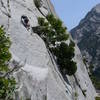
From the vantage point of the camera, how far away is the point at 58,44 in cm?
6297

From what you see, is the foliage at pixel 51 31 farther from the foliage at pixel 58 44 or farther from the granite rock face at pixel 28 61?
Answer: the granite rock face at pixel 28 61

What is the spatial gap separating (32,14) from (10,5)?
22.6ft

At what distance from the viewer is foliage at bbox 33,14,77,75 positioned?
58.6 meters

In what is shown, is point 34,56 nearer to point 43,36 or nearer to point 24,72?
point 24,72

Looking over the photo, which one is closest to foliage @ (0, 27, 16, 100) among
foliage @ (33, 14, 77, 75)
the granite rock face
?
the granite rock face

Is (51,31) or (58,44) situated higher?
(51,31)

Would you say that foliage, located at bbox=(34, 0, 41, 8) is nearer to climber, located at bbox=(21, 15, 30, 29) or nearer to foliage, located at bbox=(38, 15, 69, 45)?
foliage, located at bbox=(38, 15, 69, 45)

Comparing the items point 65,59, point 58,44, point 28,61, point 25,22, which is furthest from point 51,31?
point 28,61

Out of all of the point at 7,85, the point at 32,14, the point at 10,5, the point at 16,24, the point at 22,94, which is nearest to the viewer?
the point at 7,85

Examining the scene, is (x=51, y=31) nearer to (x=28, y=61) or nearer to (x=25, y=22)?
(x=25, y=22)

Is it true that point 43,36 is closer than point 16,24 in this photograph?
No

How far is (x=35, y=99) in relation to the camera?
125 feet

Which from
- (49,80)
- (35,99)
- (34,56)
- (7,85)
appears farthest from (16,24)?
(7,85)

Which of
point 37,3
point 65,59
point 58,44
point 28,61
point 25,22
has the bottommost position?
point 65,59
